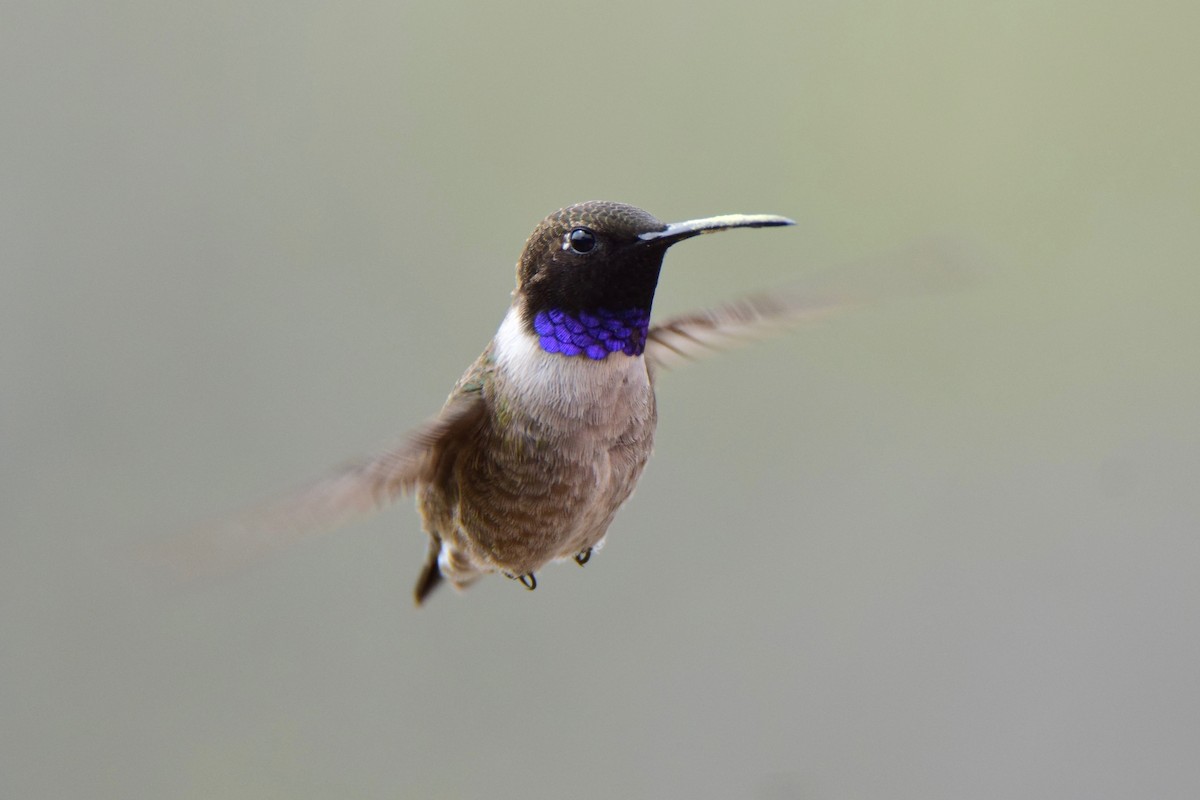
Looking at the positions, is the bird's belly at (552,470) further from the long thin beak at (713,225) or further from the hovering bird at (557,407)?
the long thin beak at (713,225)

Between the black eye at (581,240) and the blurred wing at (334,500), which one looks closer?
the blurred wing at (334,500)

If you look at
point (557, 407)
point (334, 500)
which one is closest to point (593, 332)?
point (557, 407)

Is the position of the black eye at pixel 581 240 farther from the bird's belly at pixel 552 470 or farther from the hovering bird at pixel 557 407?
the bird's belly at pixel 552 470

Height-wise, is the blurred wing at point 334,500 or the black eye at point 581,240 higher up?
the black eye at point 581,240

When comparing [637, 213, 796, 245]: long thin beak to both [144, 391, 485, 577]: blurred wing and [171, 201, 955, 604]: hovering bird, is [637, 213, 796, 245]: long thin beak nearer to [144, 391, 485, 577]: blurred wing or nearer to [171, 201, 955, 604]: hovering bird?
[171, 201, 955, 604]: hovering bird

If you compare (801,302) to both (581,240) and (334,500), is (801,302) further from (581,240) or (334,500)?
(334,500)

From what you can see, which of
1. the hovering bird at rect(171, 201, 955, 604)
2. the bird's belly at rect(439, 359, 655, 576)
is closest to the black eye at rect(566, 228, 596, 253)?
the hovering bird at rect(171, 201, 955, 604)

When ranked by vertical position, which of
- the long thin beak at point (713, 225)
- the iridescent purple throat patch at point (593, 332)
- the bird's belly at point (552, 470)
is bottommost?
the bird's belly at point (552, 470)

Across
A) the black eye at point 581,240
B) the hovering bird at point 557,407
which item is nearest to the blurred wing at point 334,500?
the hovering bird at point 557,407
